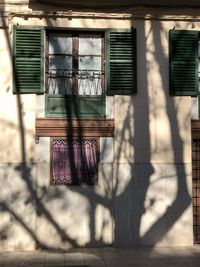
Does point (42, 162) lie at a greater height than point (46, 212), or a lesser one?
greater

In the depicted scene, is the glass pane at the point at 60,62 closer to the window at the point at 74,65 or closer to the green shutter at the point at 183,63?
the window at the point at 74,65

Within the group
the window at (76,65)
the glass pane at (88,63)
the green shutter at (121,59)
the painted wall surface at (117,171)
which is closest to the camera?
the painted wall surface at (117,171)

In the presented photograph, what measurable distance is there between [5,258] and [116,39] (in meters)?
5.50

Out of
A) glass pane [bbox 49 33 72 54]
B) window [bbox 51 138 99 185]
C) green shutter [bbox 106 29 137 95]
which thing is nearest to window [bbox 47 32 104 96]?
glass pane [bbox 49 33 72 54]

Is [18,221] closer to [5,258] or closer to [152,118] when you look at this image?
[5,258]

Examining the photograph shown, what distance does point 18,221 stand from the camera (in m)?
11.5

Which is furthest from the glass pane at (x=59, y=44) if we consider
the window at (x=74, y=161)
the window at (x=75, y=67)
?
the window at (x=74, y=161)

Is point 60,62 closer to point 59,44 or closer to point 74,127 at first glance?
point 59,44

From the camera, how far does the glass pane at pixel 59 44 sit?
12125mm

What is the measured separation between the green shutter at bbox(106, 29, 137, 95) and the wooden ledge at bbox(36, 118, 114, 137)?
0.91 metres

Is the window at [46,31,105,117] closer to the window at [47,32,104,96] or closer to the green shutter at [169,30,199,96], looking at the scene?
the window at [47,32,104,96]

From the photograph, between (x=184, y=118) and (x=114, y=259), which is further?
(x=184, y=118)

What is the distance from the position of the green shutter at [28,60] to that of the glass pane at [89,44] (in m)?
0.95

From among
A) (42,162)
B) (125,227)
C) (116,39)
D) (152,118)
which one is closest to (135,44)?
(116,39)
